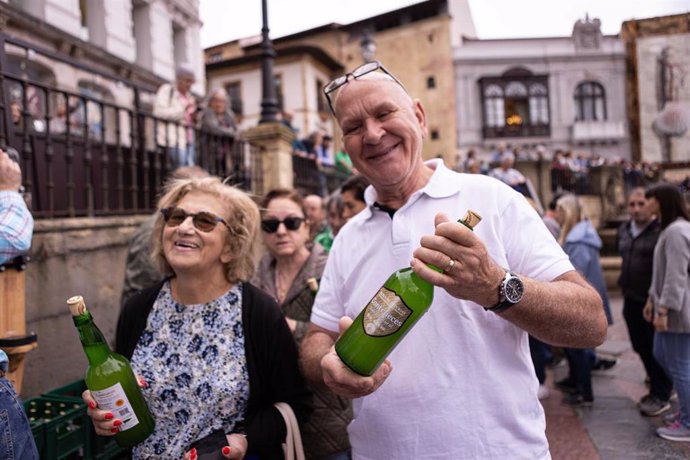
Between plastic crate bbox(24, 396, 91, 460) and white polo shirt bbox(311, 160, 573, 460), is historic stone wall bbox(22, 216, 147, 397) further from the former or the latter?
white polo shirt bbox(311, 160, 573, 460)

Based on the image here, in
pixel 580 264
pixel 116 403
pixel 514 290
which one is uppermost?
pixel 514 290

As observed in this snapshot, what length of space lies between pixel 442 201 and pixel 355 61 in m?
31.7

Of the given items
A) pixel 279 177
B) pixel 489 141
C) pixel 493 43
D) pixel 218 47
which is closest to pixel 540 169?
pixel 279 177

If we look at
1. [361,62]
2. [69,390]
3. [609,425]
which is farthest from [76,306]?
[361,62]

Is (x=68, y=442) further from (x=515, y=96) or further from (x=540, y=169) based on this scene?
(x=515, y=96)

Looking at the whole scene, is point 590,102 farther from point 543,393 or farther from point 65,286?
point 65,286

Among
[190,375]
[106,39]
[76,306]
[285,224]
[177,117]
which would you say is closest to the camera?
[76,306]

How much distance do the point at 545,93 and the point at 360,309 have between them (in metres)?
33.1

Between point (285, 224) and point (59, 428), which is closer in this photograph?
point (59, 428)

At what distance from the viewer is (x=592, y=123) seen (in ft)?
100

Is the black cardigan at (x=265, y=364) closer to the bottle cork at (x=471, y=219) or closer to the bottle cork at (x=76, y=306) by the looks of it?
the bottle cork at (x=76, y=306)

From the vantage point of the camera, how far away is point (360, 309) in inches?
70.8

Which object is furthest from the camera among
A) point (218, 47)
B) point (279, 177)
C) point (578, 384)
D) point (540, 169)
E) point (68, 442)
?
point (218, 47)

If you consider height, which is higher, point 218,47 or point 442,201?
point 218,47
